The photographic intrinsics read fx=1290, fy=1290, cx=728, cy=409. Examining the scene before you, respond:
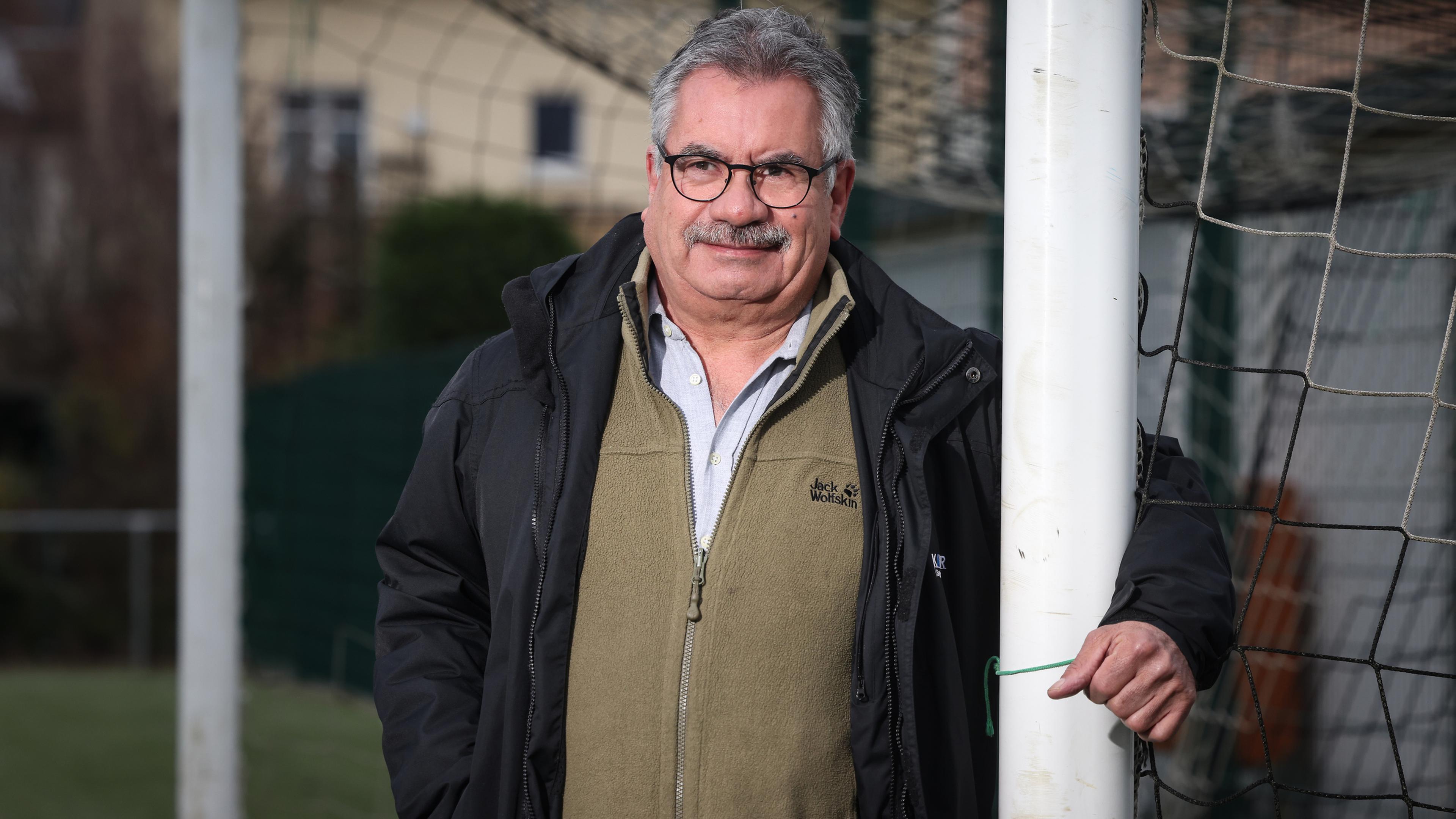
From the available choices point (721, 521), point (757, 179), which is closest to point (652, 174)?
point (757, 179)

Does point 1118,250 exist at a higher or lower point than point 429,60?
lower

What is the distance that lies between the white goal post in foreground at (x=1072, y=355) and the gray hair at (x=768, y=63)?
40 cm

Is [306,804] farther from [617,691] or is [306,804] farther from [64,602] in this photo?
[64,602]

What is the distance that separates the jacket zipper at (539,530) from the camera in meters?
1.80

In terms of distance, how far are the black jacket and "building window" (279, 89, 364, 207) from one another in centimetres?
1031

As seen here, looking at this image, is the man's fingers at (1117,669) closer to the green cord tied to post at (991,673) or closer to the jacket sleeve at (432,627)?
the green cord tied to post at (991,673)

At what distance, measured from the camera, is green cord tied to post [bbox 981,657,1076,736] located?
61.9 inches

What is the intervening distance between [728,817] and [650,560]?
1.20ft

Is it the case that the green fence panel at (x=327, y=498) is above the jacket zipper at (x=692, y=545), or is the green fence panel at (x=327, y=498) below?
below

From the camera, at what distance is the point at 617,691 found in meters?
1.81

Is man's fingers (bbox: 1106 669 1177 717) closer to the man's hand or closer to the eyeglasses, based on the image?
the man's hand

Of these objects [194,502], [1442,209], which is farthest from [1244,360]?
[194,502]

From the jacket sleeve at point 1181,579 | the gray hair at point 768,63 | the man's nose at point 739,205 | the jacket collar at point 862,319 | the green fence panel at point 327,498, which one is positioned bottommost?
the green fence panel at point 327,498

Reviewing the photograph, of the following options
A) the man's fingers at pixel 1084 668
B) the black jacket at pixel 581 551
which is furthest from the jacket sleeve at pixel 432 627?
the man's fingers at pixel 1084 668
